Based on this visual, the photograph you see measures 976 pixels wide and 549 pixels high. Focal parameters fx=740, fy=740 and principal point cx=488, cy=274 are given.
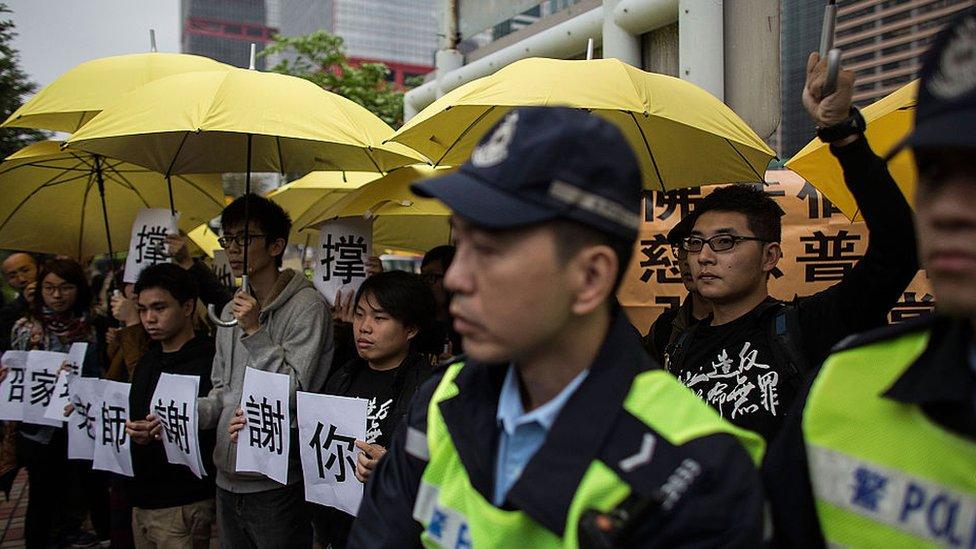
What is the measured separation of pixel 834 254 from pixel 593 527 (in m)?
3.91

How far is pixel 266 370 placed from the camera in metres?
3.29

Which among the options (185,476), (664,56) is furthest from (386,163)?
(664,56)

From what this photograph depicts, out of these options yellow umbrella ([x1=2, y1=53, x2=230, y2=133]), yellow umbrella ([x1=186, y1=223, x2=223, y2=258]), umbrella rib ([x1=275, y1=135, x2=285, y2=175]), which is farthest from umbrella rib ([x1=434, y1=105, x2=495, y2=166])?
yellow umbrella ([x1=186, y1=223, x2=223, y2=258])

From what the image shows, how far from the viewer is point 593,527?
3.71ft

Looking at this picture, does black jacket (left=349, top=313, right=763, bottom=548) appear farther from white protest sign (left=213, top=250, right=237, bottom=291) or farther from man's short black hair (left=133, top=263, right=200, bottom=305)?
white protest sign (left=213, top=250, right=237, bottom=291)

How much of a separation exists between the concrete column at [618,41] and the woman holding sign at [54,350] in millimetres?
4107

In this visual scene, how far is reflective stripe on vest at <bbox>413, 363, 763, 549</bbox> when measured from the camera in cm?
120

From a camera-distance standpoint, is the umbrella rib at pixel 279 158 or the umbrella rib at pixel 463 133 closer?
the umbrella rib at pixel 463 133

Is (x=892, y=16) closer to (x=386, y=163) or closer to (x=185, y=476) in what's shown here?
(x=386, y=163)

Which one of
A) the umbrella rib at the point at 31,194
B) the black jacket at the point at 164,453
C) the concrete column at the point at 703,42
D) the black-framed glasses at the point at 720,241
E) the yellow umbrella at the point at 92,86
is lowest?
the black jacket at the point at 164,453

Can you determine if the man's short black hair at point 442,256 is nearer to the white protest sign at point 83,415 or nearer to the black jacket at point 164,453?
the black jacket at point 164,453

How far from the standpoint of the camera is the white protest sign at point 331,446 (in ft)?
9.59

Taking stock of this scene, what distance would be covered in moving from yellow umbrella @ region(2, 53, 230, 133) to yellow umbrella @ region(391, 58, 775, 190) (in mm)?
1500

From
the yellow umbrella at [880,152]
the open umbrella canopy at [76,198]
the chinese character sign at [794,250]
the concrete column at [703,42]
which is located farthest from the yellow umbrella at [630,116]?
the open umbrella canopy at [76,198]
